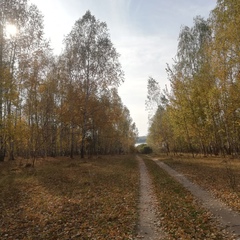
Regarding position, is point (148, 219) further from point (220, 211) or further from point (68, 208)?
point (68, 208)

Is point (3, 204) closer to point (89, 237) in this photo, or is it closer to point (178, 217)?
point (89, 237)

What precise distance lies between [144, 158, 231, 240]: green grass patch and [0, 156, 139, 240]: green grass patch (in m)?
1.20

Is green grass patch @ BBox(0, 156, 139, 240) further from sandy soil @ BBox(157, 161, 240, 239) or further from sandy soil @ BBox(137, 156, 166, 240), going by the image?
sandy soil @ BBox(157, 161, 240, 239)

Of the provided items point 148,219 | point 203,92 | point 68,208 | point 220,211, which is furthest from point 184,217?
point 203,92

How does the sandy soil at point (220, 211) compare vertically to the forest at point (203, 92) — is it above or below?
below

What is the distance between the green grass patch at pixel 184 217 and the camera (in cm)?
658

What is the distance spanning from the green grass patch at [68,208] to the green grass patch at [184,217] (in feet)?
3.94

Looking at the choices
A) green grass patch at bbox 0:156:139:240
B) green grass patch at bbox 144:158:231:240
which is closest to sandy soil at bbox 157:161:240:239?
green grass patch at bbox 144:158:231:240

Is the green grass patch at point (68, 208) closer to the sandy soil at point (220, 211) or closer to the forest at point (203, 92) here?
the sandy soil at point (220, 211)

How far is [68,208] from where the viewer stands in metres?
9.45

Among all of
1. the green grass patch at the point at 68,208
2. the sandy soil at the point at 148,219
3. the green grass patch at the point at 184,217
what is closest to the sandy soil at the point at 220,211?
the green grass patch at the point at 184,217

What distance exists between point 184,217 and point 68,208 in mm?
4813

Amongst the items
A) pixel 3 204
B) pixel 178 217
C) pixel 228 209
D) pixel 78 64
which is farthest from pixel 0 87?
pixel 228 209

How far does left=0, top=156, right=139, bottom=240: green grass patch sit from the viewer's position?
7250 mm
